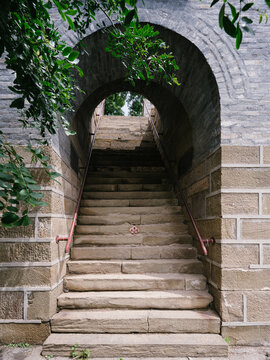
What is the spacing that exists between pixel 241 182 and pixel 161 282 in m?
1.60

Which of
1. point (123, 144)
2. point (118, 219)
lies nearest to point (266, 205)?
point (118, 219)

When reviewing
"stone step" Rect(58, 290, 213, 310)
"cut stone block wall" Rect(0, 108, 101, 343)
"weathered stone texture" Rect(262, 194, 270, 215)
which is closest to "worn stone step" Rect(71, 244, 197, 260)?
"stone step" Rect(58, 290, 213, 310)

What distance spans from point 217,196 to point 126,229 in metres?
1.63

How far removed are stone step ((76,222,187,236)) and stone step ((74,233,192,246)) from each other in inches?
4.1

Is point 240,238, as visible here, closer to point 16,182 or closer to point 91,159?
point 16,182

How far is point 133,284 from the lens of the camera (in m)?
3.33

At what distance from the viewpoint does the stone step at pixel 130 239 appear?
396cm

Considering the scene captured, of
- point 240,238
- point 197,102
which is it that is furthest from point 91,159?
point 240,238

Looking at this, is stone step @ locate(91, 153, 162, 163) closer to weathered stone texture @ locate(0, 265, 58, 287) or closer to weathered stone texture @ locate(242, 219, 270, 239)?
weathered stone texture @ locate(0, 265, 58, 287)

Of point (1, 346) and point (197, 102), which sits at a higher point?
point (197, 102)

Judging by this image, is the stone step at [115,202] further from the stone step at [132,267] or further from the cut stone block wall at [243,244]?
the cut stone block wall at [243,244]

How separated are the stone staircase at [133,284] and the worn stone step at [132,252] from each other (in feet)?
0.05

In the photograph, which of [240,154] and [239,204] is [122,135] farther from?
[239,204]

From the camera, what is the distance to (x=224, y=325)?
291cm
